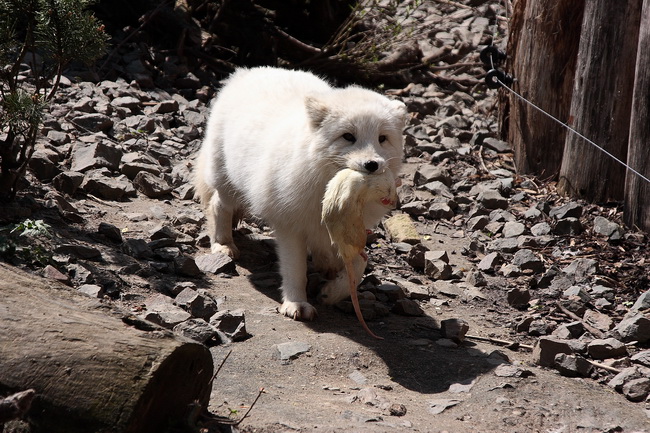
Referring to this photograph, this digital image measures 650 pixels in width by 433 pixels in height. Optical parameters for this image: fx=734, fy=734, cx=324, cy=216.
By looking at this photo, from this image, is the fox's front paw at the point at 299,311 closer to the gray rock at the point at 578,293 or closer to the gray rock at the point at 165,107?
the gray rock at the point at 578,293

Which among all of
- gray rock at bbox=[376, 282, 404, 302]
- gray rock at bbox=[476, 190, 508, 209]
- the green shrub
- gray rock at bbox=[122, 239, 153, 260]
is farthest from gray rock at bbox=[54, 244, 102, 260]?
gray rock at bbox=[476, 190, 508, 209]

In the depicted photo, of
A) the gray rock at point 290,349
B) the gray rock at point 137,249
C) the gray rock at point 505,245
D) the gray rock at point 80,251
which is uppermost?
the gray rock at point 80,251

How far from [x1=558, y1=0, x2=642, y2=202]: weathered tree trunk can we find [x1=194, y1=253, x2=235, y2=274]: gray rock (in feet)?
10.6

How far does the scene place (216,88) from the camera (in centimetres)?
908

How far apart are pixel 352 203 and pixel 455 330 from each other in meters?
1.06

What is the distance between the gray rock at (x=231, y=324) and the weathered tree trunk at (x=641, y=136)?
3383 mm

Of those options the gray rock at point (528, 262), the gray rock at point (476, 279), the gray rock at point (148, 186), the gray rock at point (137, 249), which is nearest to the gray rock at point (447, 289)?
the gray rock at point (476, 279)

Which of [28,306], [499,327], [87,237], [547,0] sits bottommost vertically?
[499,327]

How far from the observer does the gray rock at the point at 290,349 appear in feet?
13.3

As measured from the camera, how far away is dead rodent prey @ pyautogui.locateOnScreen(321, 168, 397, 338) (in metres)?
4.20

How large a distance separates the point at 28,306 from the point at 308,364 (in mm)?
1659

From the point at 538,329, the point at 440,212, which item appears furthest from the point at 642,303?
the point at 440,212

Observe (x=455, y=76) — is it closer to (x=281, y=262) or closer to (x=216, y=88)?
(x=216, y=88)

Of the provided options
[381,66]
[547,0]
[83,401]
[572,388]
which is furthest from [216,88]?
[83,401]
